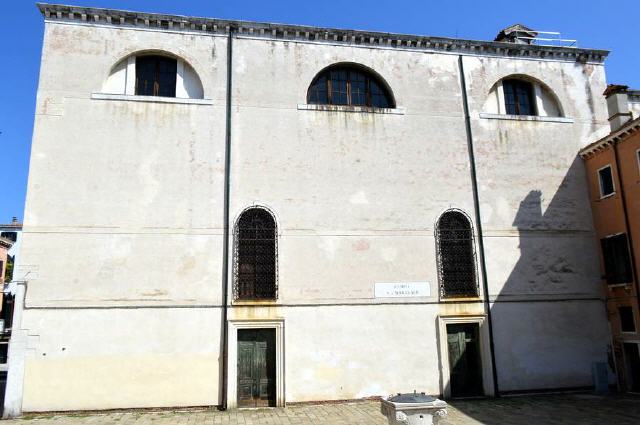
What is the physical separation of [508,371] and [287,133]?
356 inches

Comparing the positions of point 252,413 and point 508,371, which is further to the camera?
point 508,371

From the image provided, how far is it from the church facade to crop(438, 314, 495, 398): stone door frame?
6 cm

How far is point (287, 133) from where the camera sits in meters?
14.4

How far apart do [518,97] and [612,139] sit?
3.15 meters

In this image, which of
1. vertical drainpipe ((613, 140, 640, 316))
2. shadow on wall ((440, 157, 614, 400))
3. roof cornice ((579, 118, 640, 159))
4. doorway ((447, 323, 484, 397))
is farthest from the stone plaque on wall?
roof cornice ((579, 118, 640, 159))

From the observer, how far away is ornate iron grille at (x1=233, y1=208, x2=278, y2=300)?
13352 mm

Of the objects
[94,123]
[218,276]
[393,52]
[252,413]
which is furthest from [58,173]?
[393,52]

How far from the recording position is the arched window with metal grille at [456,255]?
1441cm

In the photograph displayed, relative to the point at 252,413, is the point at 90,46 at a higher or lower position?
higher

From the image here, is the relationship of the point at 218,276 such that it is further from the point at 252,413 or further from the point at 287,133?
the point at 287,133

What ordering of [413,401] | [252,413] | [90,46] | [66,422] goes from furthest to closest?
[90,46] < [252,413] < [66,422] < [413,401]

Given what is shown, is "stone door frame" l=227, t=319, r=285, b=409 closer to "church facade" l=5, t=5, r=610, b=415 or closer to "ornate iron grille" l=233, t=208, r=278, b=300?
"church facade" l=5, t=5, r=610, b=415

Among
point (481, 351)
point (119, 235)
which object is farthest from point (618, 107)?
point (119, 235)

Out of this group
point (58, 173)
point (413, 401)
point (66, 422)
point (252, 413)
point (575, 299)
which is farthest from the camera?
point (575, 299)
